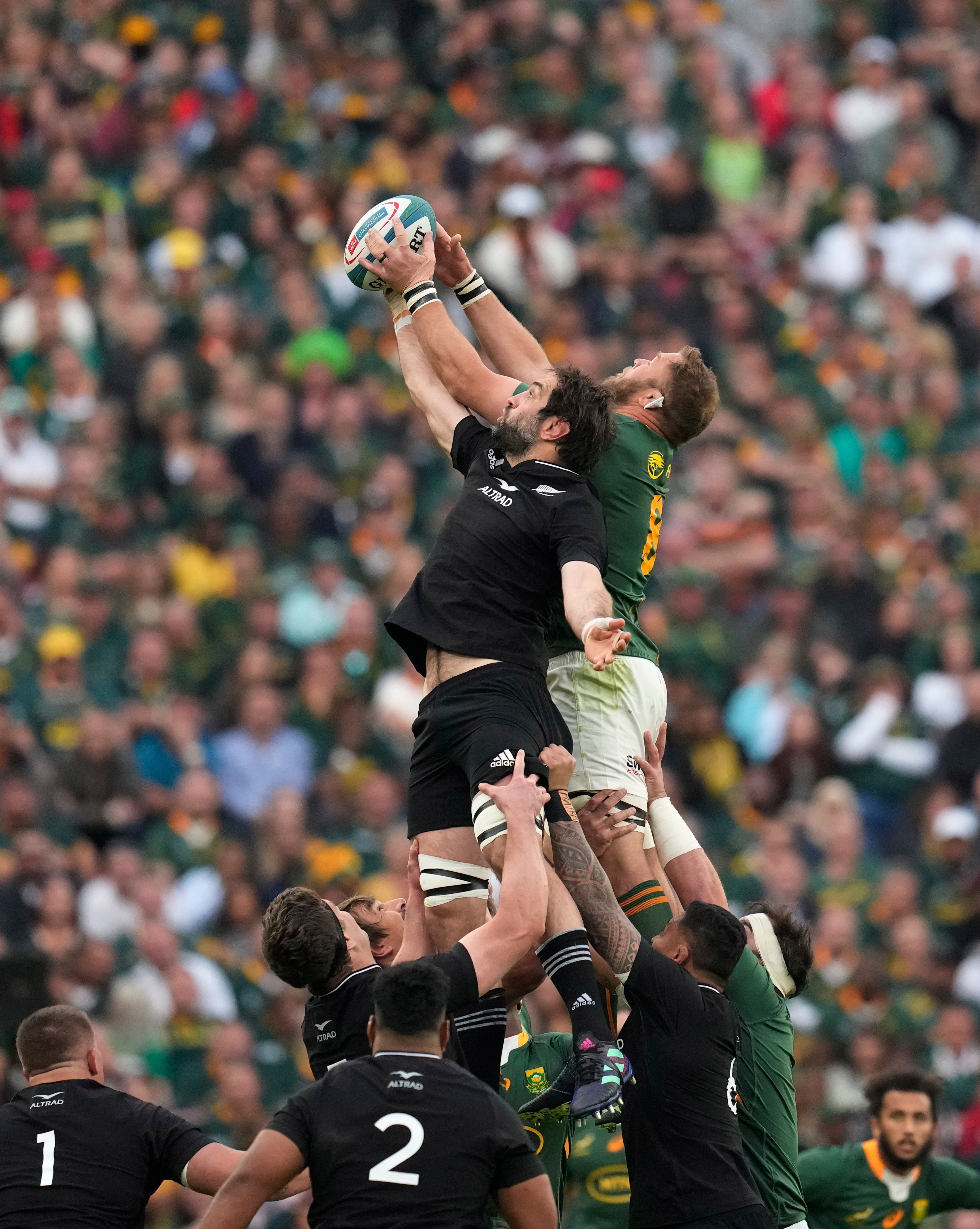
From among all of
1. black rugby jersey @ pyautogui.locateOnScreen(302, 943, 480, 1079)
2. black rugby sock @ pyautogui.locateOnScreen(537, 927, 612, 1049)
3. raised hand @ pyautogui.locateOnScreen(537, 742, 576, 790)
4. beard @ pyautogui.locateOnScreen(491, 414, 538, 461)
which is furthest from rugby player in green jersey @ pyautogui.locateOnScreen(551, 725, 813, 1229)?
beard @ pyautogui.locateOnScreen(491, 414, 538, 461)

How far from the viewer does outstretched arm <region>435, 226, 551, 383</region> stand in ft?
27.0

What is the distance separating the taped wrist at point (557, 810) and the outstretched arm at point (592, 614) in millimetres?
600

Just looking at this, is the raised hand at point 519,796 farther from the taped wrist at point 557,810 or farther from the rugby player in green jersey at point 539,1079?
the rugby player in green jersey at point 539,1079

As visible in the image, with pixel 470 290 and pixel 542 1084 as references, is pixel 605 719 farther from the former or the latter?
pixel 470 290

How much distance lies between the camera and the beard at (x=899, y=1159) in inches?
385

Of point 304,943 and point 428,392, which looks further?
point 428,392

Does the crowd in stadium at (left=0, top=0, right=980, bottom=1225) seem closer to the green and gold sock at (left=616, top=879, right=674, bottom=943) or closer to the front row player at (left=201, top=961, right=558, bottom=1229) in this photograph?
the green and gold sock at (left=616, top=879, right=674, bottom=943)

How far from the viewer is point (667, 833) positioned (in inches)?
316

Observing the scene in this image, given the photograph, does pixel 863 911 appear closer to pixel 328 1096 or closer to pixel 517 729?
pixel 517 729

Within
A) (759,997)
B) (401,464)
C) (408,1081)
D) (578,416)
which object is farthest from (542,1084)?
(401,464)

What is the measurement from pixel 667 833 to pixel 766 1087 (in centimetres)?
99

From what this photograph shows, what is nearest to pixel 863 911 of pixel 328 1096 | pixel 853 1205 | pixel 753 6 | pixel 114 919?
pixel 853 1205

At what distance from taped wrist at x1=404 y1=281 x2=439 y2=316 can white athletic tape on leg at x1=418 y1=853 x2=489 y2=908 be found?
6.66 feet

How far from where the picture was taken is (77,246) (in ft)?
55.6
